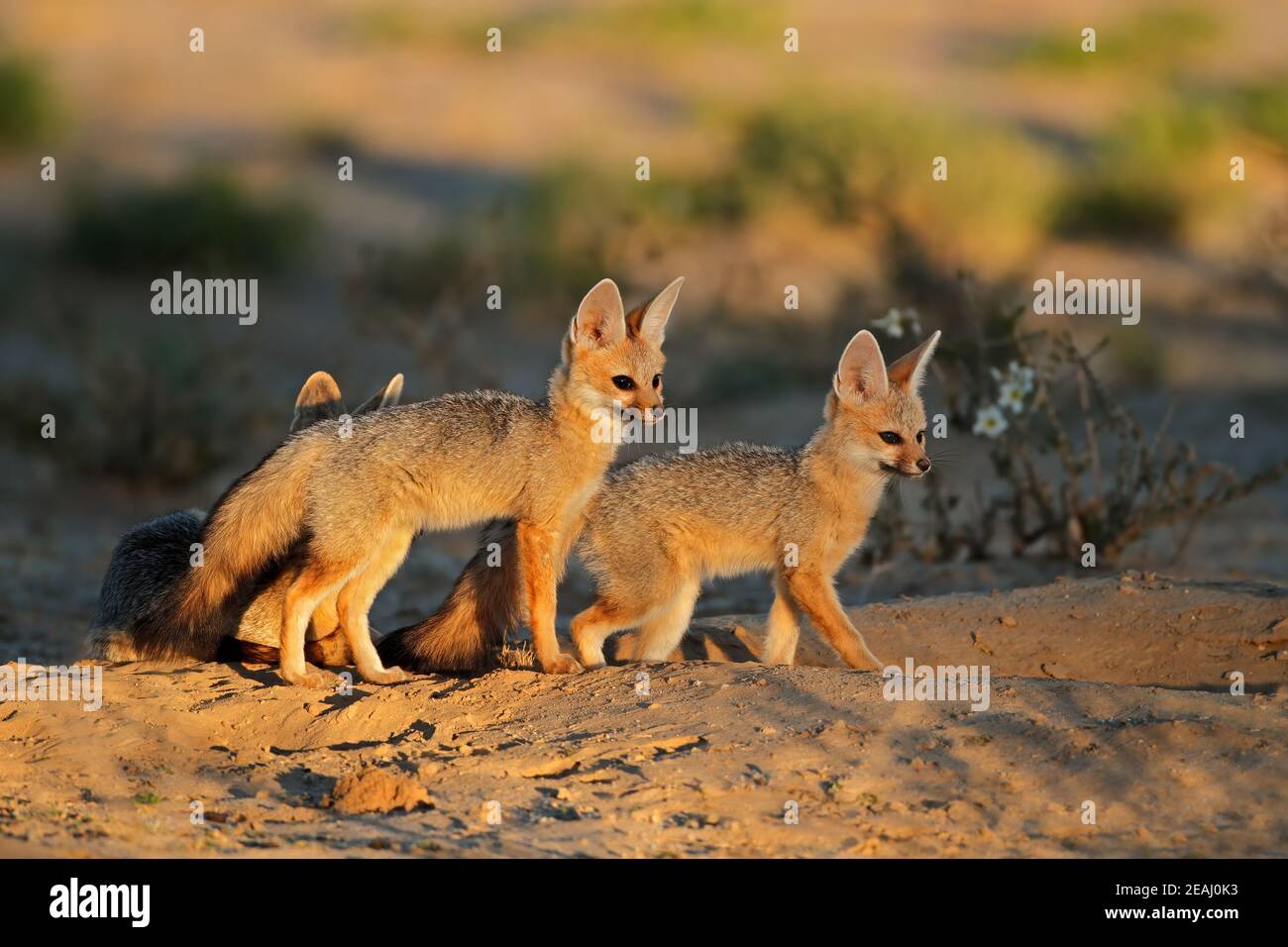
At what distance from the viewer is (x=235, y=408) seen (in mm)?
12867

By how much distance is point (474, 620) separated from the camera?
640 centimetres

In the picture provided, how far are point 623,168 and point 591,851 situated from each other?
16.9 m

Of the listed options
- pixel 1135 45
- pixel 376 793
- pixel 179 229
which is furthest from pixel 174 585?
pixel 1135 45

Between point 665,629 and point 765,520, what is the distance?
23.9 inches

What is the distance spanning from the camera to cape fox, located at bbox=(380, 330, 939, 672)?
6.27 metres

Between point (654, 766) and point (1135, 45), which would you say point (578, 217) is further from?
point (1135, 45)

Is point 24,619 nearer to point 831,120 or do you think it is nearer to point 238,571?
point 238,571

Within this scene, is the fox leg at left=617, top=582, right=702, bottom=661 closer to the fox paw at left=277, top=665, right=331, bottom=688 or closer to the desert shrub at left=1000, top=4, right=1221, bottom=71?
the fox paw at left=277, top=665, right=331, bottom=688

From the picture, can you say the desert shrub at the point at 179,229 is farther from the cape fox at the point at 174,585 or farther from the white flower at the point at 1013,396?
the white flower at the point at 1013,396

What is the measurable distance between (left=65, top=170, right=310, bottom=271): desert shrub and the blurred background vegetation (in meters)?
0.04

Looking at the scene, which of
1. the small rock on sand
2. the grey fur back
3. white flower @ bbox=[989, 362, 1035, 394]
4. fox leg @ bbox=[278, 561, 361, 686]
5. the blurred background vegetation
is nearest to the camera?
the small rock on sand

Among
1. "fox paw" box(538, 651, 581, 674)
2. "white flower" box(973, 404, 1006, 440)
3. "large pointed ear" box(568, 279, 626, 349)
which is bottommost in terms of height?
"fox paw" box(538, 651, 581, 674)

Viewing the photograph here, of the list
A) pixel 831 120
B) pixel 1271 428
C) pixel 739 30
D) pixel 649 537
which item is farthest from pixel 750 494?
pixel 739 30

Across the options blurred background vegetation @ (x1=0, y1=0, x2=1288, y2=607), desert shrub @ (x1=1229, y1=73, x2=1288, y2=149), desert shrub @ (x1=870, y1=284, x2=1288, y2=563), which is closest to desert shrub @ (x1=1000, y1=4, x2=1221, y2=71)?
blurred background vegetation @ (x1=0, y1=0, x2=1288, y2=607)
